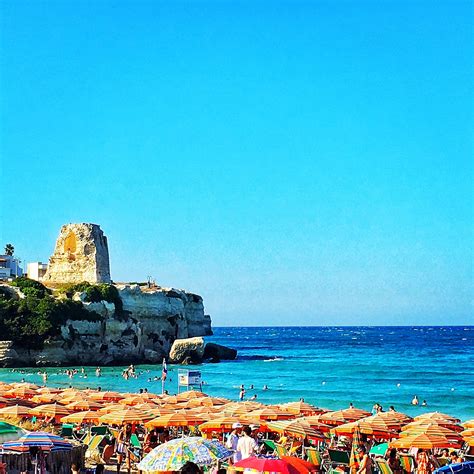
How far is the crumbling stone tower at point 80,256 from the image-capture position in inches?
3792

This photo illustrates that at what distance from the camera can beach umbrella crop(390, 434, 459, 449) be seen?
18562mm

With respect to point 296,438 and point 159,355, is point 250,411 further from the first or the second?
point 159,355

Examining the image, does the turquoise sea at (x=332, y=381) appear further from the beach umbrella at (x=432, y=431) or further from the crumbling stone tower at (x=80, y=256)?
the beach umbrella at (x=432, y=431)

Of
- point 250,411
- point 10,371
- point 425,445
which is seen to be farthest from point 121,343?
point 425,445

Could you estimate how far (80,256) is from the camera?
9700cm

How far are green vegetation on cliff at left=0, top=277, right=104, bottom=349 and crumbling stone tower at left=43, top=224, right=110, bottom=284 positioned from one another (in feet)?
58.3

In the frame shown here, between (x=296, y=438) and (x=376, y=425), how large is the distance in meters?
2.38

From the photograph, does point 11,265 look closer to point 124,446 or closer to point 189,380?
point 189,380

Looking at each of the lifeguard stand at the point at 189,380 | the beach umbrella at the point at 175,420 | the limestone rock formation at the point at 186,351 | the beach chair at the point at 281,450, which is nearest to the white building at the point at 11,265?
the limestone rock formation at the point at 186,351

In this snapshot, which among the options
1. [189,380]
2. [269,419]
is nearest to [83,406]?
[269,419]

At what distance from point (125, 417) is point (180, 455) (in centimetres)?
1136

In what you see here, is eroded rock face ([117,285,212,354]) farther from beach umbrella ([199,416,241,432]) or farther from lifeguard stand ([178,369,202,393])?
beach umbrella ([199,416,241,432])

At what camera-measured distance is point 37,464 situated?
16.1 m

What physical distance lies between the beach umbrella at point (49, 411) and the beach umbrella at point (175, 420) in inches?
154
